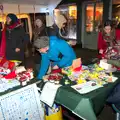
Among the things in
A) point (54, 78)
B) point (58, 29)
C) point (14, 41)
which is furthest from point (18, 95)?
point (58, 29)

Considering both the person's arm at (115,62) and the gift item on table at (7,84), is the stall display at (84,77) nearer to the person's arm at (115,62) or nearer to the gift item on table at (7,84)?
the person's arm at (115,62)

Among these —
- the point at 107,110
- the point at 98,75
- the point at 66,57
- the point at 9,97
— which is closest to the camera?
the point at 9,97

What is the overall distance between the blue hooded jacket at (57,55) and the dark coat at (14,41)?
886mm

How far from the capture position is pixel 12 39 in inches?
110

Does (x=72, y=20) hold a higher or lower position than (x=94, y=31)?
higher

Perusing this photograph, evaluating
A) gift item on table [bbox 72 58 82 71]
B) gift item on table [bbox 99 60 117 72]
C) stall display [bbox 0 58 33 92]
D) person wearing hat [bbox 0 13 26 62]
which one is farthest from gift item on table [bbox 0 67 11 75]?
gift item on table [bbox 99 60 117 72]

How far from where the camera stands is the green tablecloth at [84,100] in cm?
146

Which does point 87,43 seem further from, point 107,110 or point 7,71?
point 7,71

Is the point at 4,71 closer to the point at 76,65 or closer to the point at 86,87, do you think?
the point at 76,65

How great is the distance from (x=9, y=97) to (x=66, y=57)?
843 mm

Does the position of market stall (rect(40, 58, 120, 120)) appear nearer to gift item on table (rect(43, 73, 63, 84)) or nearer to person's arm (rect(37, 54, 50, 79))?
gift item on table (rect(43, 73, 63, 84))

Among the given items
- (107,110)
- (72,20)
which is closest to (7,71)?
A: (107,110)

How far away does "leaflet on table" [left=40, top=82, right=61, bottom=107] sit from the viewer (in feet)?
5.52

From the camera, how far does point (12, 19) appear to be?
271 centimetres
